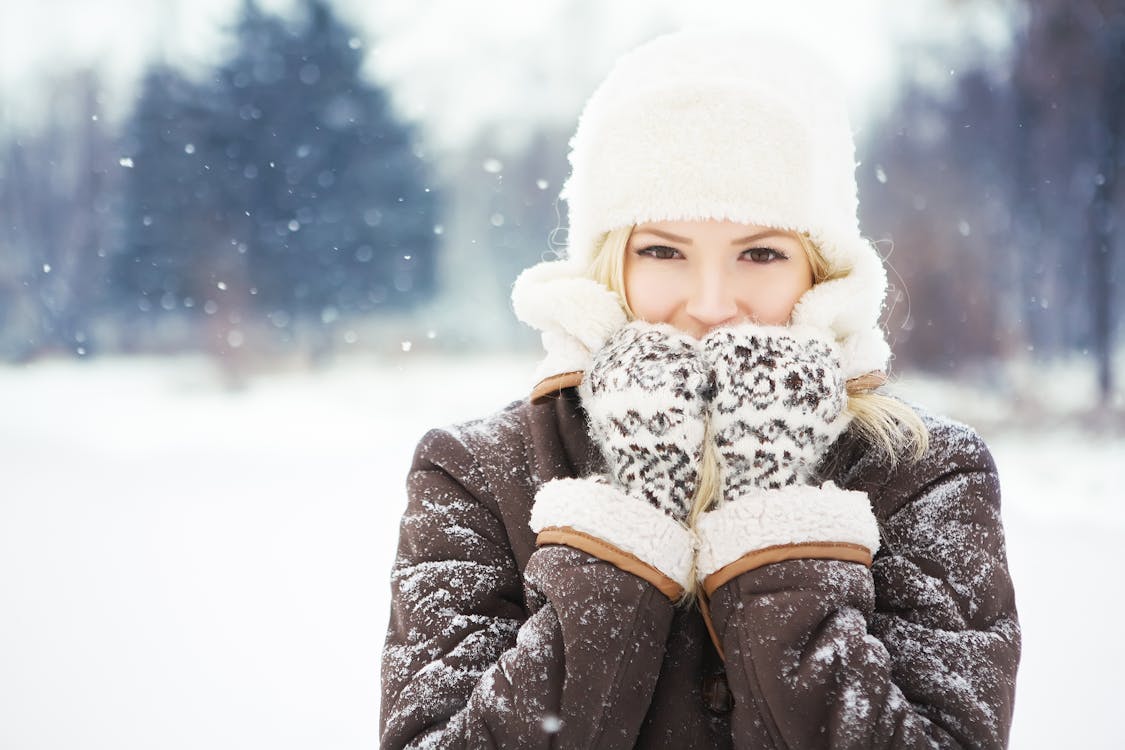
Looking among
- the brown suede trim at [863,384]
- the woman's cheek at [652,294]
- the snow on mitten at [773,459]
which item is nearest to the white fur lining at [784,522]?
the snow on mitten at [773,459]

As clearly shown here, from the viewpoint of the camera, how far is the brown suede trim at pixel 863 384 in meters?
1.22

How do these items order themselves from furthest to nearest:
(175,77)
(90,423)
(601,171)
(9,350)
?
(175,77) < (9,350) < (90,423) < (601,171)

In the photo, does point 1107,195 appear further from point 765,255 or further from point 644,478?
point 644,478

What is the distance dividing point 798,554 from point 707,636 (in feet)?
0.70

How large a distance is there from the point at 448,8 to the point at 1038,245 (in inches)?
233

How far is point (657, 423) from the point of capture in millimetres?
1037

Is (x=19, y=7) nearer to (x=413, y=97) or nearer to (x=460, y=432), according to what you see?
(x=413, y=97)

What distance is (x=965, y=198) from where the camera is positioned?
6922mm

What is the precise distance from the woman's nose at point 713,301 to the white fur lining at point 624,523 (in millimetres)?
325

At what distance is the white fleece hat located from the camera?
4.13ft

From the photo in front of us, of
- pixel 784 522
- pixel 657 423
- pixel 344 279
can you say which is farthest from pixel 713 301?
pixel 344 279

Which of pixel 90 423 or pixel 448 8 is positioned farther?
pixel 448 8

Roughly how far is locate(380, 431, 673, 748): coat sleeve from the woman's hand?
133 mm

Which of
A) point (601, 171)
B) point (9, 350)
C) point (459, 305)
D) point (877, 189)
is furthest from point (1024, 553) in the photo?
point (9, 350)
